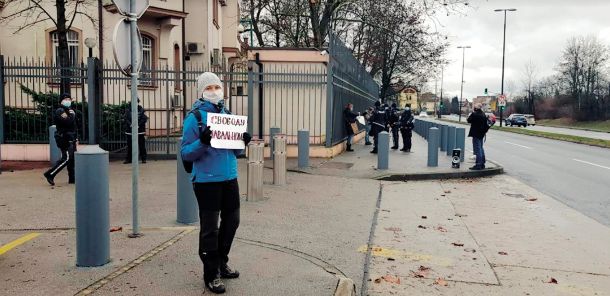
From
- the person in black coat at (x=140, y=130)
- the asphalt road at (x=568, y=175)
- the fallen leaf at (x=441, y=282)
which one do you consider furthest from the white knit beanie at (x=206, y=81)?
the person in black coat at (x=140, y=130)

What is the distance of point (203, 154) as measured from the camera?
434cm

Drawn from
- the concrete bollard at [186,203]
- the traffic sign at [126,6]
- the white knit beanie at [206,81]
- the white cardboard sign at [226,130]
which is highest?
the traffic sign at [126,6]

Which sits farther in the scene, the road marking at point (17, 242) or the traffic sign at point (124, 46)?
the road marking at point (17, 242)

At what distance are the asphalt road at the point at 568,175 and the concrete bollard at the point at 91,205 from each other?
731 cm

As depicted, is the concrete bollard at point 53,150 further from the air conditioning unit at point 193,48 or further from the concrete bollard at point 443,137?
the air conditioning unit at point 193,48

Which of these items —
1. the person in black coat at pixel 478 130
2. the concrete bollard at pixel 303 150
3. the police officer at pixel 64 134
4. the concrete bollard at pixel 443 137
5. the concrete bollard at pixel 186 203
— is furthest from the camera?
the concrete bollard at pixel 443 137

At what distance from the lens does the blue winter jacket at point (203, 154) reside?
4324mm

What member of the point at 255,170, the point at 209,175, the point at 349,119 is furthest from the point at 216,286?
the point at 349,119

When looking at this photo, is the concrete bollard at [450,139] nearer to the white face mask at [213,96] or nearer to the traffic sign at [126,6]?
the traffic sign at [126,6]

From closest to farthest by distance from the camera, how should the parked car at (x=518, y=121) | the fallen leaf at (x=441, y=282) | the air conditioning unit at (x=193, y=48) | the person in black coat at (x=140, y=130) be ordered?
the fallen leaf at (x=441, y=282), the person in black coat at (x=140, y=130), the air conditioning unit at (x=193, y=48), the parked car at (x=518, y=121)

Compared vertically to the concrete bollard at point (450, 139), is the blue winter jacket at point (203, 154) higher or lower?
higher

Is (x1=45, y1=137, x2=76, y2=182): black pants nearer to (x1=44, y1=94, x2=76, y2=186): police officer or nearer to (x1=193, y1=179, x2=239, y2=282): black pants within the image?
(x1=44, y1=94, x2=76, y2=186): police officer

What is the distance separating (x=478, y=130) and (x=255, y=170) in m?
7.24

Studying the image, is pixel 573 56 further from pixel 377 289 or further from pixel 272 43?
pixel 377 289
